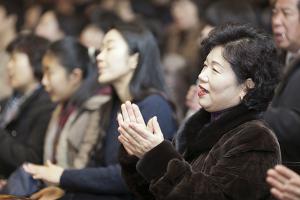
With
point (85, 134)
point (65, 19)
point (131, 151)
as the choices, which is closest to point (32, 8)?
point (65, 19)

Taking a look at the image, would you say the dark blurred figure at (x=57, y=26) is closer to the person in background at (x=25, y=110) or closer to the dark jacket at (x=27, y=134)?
the person in background at (x=25, y=110)

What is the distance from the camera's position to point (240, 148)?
7.15 ft

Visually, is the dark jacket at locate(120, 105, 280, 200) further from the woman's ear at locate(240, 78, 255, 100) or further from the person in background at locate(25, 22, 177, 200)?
the person in background at locate(25, 22, 177, 200)

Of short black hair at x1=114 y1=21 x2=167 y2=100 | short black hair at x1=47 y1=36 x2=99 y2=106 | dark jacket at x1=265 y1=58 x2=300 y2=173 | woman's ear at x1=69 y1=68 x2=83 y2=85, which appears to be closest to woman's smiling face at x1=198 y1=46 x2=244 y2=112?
dark jacket at x1=265 y1=58 x2=300 y2=173

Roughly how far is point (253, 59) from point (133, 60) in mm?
1067

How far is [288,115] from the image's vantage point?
2.82 meters

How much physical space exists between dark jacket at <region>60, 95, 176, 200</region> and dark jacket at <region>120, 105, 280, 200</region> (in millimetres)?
635

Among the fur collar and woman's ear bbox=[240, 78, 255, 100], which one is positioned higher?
woman's ear bbox=[240, 78, 255, 100]

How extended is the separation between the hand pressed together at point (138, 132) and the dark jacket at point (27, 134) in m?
1.49

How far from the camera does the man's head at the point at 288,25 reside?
10.8ft

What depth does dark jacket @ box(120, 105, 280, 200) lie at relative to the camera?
213 cm

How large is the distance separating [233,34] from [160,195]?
0.59 metres

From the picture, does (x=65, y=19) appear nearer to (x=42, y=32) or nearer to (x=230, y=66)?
(x=42, y=32)

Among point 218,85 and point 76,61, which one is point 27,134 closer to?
point 76,61
